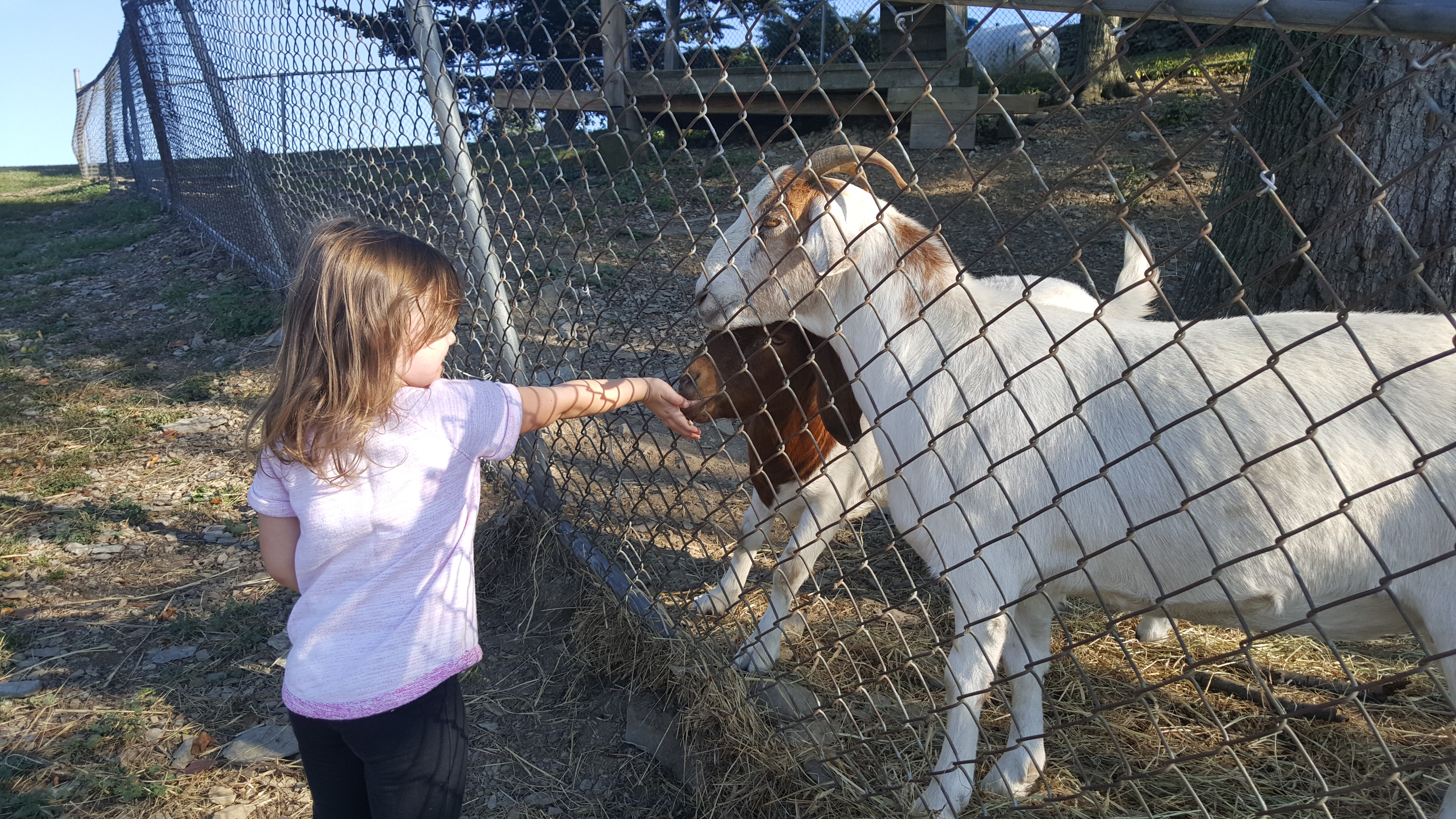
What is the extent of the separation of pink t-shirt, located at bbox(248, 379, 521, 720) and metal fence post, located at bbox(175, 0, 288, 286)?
5.37 meters

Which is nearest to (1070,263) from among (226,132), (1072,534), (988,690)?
(1072,534)

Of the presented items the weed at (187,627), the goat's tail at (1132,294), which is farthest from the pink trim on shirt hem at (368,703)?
the goat's tail at (1132,294)

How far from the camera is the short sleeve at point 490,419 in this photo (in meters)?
1.80

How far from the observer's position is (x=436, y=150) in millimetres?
3836

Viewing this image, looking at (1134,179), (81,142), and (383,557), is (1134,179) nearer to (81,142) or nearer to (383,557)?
(383,557)

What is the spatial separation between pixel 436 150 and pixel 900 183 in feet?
8.14

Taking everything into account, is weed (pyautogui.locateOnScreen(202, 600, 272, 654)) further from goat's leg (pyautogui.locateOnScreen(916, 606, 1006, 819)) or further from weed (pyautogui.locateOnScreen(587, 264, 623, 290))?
weed (pyautogui.locateOnScreen(587, 264, 623, 290))

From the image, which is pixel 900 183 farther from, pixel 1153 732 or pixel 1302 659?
pixel 1302 659

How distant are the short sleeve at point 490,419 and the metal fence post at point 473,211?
1.33 m

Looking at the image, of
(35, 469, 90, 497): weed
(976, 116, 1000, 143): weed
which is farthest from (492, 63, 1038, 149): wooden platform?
(35, 469, 90, 497): weed

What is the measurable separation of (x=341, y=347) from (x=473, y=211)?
1.64 meters

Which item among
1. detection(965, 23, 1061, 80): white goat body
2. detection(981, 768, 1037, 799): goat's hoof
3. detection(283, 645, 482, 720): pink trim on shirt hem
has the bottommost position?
detection(981, 768, 1037, 799): goat's hoof

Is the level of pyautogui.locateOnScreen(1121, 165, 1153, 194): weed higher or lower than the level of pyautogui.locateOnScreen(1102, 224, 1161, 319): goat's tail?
higher

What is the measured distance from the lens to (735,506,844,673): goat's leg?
2.97m
